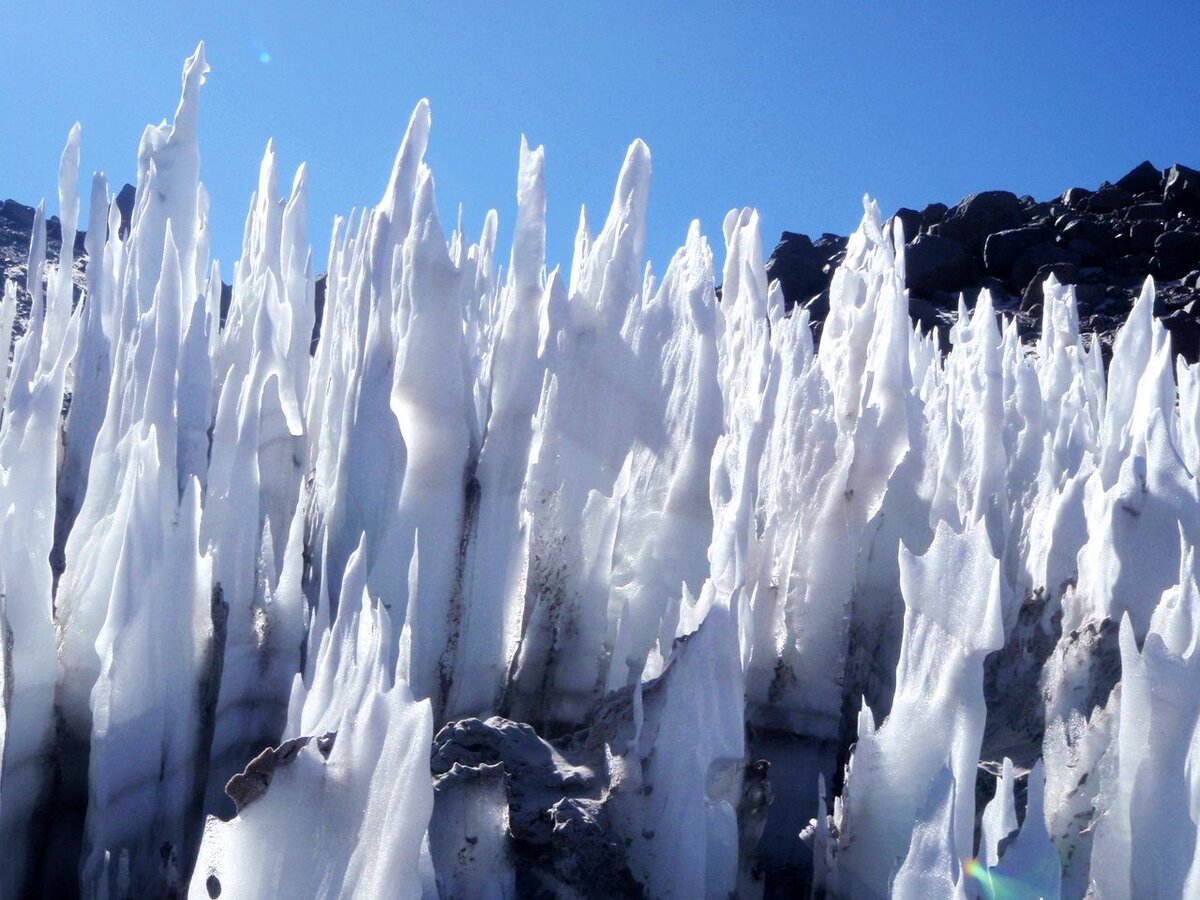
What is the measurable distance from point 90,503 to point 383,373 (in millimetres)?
347

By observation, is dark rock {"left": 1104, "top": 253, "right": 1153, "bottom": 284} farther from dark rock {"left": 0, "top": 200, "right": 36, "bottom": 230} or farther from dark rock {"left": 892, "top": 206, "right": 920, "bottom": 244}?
dark rock {"left": 0, "top": 200, "right": 36, "bottom": 230}

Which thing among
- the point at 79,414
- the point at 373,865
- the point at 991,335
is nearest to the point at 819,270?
the point at 991,335

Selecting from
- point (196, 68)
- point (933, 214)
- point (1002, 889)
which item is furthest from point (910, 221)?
point (1002, 889)

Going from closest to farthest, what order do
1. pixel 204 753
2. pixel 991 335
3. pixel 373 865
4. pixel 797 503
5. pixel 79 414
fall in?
pixel 373 865 < pixel 204 753 < pixel 797 503 < pixel 79 414 < pixel 991 335

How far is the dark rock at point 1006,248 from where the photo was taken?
11.9m

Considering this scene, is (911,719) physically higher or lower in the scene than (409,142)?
lower

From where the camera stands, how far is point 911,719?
3.01 ft

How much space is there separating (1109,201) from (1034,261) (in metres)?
3.59

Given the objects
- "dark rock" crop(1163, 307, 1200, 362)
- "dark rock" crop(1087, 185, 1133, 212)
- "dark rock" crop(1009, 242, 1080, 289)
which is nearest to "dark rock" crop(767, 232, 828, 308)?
"dark rock" crop(1009, 242, 1080, 289)

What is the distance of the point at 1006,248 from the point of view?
11867 millimetres

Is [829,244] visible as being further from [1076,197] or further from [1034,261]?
[1076,197]

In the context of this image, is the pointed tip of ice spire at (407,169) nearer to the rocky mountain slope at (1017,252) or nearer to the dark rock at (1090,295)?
the rocky mountain slope at (1017,252)

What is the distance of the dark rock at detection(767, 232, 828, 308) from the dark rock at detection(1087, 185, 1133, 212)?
476cm

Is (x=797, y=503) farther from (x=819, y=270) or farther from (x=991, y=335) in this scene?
(x=819, y=270)
